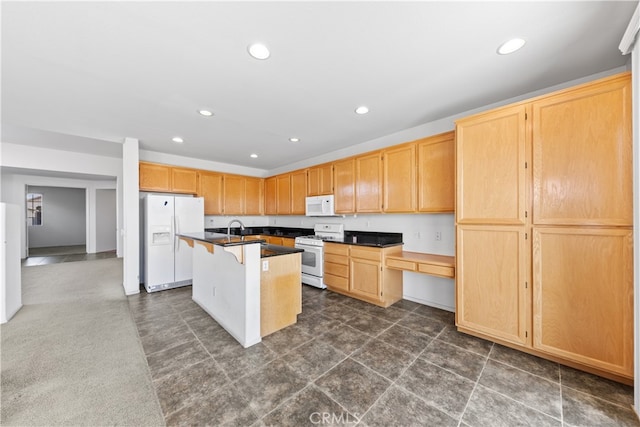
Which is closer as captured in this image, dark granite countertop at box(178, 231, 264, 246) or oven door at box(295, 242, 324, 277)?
dark granite countertop at box(178, 231, 264, 246)

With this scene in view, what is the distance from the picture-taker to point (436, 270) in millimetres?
2824

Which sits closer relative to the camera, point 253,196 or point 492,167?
point 492,167

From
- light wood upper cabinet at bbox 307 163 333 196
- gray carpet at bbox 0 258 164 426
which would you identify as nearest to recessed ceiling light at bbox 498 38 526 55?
light wood upper cabinet at bbox 307 163 333 196

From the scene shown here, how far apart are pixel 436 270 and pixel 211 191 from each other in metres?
4.51

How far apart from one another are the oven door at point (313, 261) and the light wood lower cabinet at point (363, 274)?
0.40 ft

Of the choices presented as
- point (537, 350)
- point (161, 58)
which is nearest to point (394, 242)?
point (537, 350)

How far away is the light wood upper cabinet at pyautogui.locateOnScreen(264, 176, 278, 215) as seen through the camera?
5672 mm

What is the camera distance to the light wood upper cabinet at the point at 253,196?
18.5 ft

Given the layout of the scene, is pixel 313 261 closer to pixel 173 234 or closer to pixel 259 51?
pixel 173 234

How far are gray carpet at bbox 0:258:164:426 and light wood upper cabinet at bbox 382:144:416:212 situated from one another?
→ 3232mm

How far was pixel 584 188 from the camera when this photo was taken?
72.6 inches

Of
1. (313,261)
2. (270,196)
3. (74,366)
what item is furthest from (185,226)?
(74,366)

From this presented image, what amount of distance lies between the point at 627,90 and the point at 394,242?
2.61 m

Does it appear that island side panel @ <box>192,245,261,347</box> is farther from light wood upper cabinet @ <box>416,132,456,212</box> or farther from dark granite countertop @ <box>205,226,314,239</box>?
light wood upper cabinet @ <box>416,132,456,212</box>
